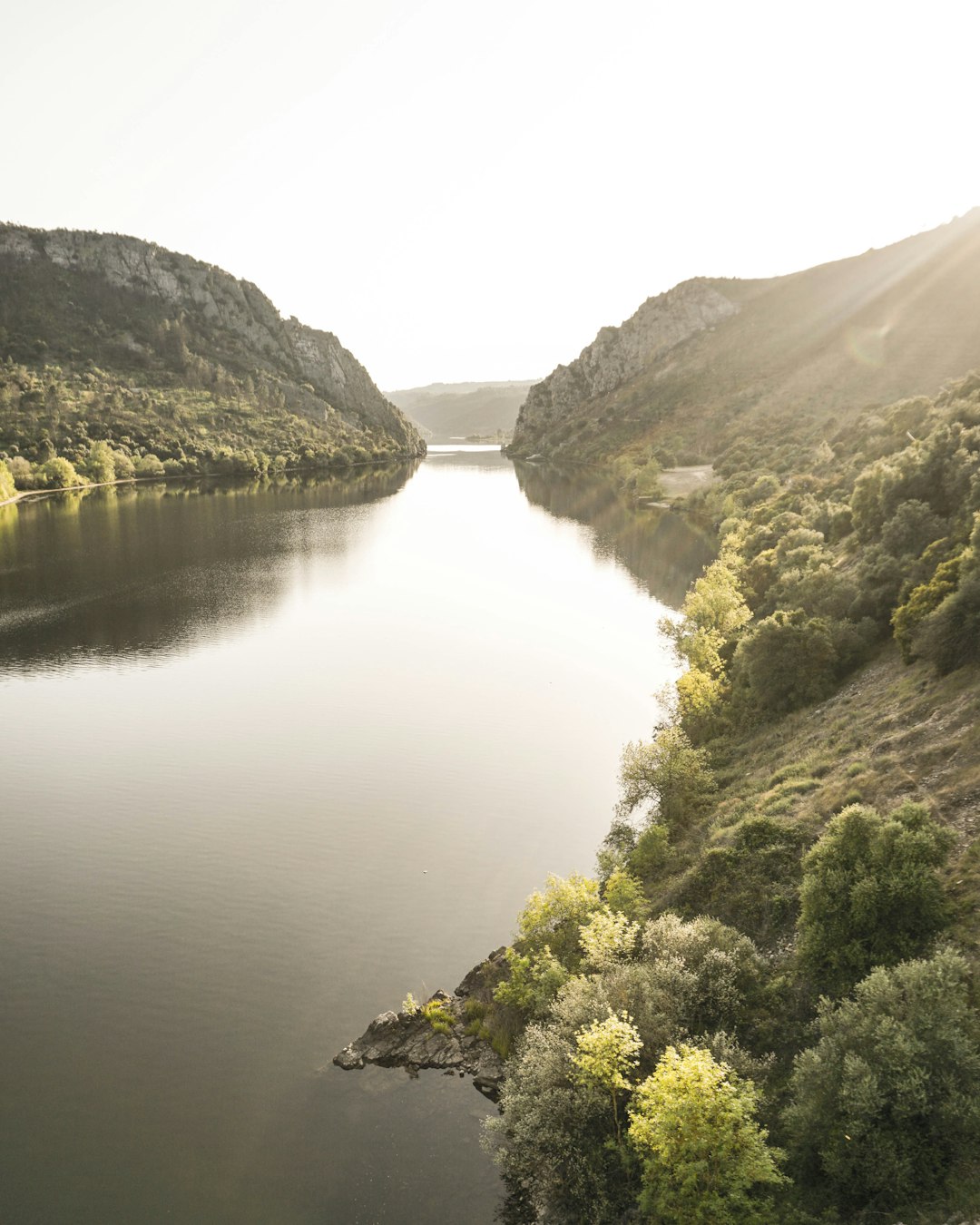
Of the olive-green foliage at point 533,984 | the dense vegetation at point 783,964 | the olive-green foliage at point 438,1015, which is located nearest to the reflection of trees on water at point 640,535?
the dense vegetation at point 783,964

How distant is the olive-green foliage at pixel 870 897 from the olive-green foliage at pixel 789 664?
15308 millimetres

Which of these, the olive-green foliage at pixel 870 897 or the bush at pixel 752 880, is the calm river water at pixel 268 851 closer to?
the bush at pixel 752 880

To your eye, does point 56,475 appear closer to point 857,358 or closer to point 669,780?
point 669,780

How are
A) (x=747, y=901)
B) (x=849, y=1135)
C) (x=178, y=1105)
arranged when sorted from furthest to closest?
(x=747, y=901) < (x=178, y=1105) < (x=849, y=1135)

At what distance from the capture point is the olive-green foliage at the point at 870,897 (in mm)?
15820

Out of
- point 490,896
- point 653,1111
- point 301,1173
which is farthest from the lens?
point 490,896

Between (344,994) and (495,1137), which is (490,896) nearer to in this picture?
(344,994)

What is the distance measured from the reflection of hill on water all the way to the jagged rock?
38939 millimetres

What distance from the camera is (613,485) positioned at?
498ft

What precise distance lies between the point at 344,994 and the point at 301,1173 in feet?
17.7

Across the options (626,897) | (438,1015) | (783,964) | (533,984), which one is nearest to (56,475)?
(438,1015)

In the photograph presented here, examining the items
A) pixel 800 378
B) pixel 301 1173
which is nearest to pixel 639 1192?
pixel 301 1173

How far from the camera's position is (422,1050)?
1928 cm

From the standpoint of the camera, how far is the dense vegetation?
12648 millimetres
